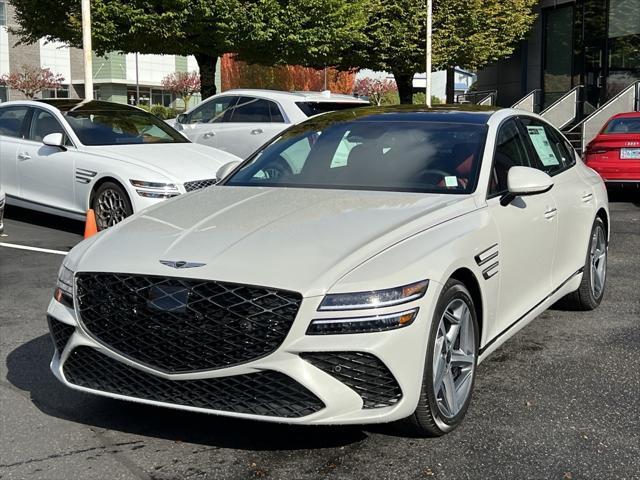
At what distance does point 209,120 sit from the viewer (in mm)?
14094

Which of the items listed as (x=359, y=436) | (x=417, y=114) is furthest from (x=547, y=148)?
(x=359, y=436)

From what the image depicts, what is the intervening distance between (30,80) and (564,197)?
53918 mm

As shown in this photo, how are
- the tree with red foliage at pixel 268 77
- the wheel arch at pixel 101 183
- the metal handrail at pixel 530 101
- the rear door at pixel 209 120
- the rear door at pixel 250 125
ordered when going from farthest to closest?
the tree with red foliage at pixel 268 77
the metal handrail at pixel 530 101
the rear door at pixel 209 120
the rear door at pixel 250 125
the wheel arch at pixel 101 183

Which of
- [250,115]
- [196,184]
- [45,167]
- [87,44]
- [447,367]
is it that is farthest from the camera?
[87,44]

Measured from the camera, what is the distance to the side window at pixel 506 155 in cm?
480

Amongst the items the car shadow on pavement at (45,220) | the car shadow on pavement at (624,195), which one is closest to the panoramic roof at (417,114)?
the car shadow on pavement at (45,220)

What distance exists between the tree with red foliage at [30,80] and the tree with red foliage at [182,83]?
10.5 m

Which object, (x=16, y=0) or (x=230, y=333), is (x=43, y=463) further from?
(x=16, y=0)

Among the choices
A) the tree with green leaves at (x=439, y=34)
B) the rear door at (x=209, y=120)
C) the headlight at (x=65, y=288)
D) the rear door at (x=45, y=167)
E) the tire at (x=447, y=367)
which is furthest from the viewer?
the tree with green leaves at (x=439, y=34)

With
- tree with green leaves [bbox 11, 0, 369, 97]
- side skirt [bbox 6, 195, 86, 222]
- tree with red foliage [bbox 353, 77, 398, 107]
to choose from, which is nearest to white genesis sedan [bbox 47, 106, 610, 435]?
side skirt [bbox 6, 195, 86, 222]

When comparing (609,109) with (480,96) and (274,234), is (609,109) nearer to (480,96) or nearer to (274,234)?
(480,96)

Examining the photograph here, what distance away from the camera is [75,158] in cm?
960

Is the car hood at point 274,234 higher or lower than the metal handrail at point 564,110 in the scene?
lower

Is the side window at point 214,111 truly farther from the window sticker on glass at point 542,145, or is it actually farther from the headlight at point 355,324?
the headlight at point 355,324
